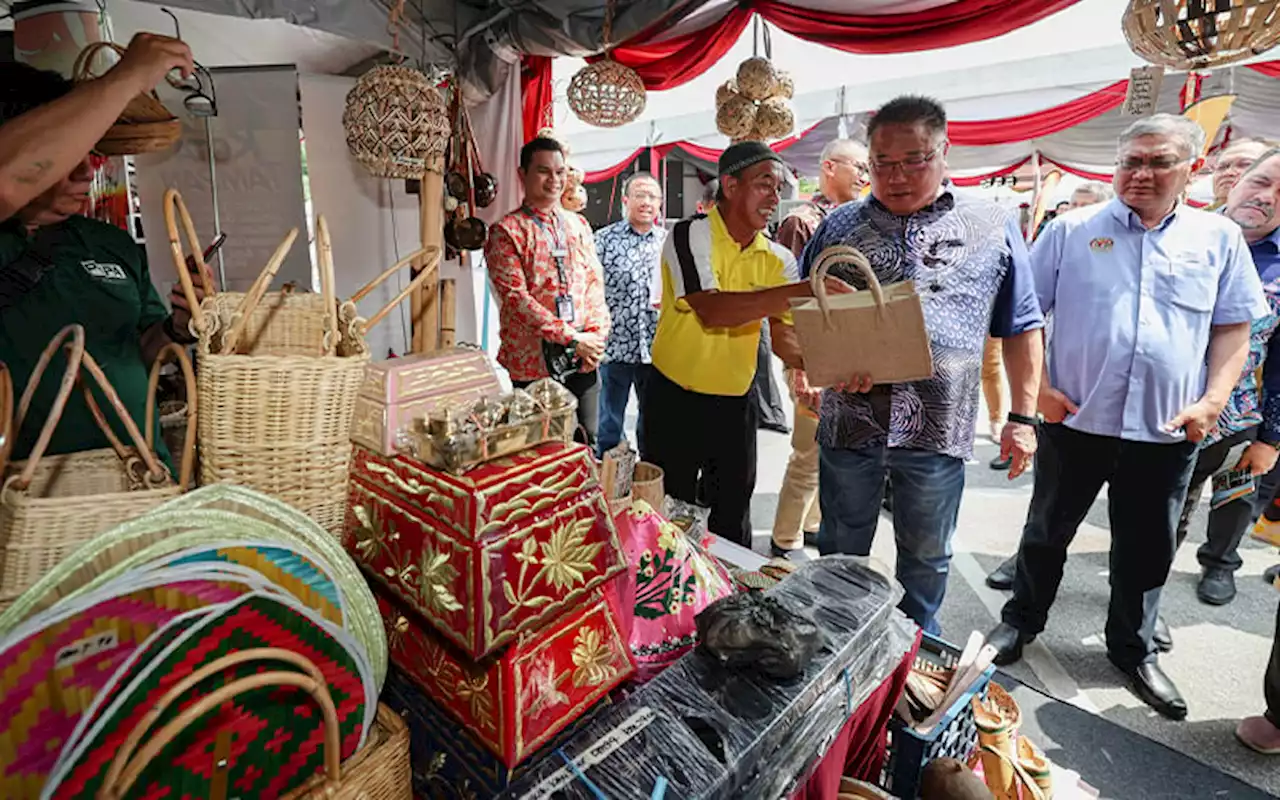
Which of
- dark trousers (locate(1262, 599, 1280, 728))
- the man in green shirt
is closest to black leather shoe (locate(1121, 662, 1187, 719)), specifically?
dark trousers (locate(1262, 599, 1280, 728))

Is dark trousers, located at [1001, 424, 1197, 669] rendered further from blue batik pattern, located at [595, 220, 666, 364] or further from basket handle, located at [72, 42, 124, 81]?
basket handle, located at [72, 42, 124, 81]

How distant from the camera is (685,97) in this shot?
6074 mm

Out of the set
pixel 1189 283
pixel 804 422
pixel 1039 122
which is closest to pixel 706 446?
pixel 804 422

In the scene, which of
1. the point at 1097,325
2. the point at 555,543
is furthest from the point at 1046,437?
the point at 555,543

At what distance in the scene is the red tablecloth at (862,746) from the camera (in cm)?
89

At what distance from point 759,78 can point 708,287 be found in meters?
1.32

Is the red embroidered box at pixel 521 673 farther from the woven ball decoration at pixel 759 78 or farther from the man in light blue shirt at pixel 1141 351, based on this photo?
the woven ball decoration at pixel 759 78

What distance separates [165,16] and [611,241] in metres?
2.50

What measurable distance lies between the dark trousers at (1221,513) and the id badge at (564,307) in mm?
2764

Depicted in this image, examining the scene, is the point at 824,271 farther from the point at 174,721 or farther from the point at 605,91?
the point at 605,91

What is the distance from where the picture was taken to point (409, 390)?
37.2 inches

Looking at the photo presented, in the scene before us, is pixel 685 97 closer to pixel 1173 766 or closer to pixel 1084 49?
pixel 1084 49

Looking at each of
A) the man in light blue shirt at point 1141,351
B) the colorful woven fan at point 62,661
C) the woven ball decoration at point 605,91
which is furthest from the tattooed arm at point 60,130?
the man in light blue shirt at point 1141,351

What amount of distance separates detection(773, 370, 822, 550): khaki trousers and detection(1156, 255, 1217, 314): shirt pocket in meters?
1.42
